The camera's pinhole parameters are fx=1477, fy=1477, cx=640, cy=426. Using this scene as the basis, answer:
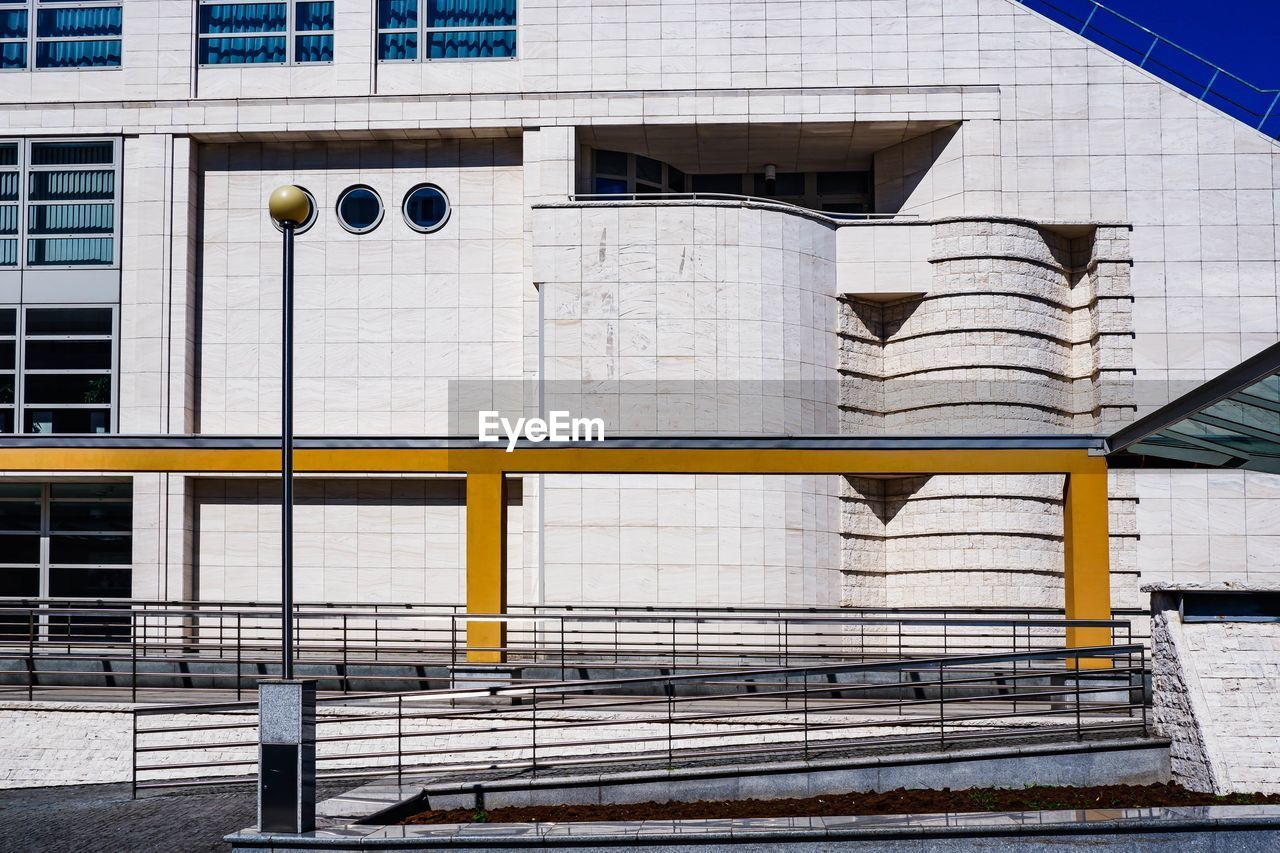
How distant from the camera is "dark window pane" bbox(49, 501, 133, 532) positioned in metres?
28.1

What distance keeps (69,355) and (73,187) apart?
10.8 feet

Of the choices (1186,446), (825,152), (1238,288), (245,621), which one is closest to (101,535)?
(245,621)

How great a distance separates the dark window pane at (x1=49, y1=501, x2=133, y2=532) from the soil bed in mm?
17822

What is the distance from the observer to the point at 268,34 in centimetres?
2872

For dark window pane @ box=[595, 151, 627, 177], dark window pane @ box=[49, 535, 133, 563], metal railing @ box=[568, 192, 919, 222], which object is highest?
dark window pane @ box=[595, 151, 627, 177]

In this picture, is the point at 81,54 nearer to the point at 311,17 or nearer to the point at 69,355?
the point at 311,17

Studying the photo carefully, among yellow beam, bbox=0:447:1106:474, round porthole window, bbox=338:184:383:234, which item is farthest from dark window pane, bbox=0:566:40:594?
yellow beam, bbox=0:447:1106:474

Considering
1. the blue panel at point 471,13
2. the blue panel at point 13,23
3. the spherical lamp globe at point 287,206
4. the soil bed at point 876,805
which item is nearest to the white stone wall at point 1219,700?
the soil bed at point 876,805

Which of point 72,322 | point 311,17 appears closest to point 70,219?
point 72,322

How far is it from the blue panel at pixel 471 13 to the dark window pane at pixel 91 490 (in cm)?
1067

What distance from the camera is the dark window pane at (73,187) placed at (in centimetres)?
2855

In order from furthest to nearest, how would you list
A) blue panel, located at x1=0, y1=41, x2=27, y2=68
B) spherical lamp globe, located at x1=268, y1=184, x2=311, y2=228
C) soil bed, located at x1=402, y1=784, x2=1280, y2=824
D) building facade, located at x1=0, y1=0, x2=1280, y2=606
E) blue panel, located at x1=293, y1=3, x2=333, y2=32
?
1. blue panel, located at x1=0, y1=41, x2=27, y2=68
2. blue panel, located at x1=293, y1=3, x2=333, y2=32
3. building facade, located at x1=0, y1=0, x2=1280, y2=606
4. soil bed, located at x1=402, y1=784, x2=1280, y2=824
5. spherical lamp globe, located at x1=268, y1=184, x2=311, y2=228

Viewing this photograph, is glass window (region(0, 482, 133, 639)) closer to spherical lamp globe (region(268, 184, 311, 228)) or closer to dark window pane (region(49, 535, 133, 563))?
dark window pane (region(49, 535, 133, 563))

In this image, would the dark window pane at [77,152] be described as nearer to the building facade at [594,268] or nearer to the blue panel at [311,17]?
the building facade at [594,268]
